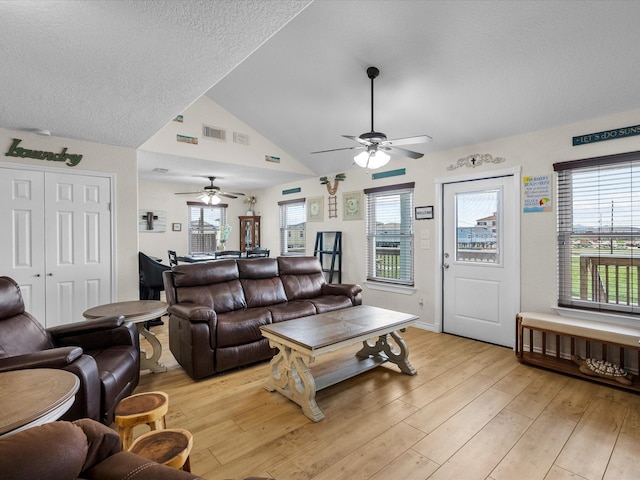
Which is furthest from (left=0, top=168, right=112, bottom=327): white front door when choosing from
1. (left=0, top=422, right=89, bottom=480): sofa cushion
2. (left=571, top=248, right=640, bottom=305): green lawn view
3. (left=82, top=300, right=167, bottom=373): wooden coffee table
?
(left=571, top=248, right=640, bottom=305): green lawn view

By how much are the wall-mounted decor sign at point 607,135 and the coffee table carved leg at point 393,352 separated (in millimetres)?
2640

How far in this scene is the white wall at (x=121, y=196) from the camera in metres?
3.64

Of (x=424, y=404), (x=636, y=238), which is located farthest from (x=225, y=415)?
(x=636, y=238)

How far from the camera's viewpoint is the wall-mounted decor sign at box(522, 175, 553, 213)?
3.44m

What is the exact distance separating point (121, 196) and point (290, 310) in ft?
7.99

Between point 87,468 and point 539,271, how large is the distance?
398cm

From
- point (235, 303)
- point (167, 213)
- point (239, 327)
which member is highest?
point (167, 213)

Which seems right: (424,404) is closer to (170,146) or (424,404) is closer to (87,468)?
(87,468)

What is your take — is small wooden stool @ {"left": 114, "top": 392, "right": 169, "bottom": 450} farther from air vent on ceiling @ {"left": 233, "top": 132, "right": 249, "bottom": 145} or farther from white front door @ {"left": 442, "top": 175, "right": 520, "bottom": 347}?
air vent on ceiling @ {"left": 233, "top": 132, "right": 249, "bottom": 145}

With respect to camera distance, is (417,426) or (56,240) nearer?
(417,426)

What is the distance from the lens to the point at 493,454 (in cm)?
196

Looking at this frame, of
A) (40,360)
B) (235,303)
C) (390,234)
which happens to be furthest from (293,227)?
(40,360)

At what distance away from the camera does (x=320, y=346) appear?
229cm

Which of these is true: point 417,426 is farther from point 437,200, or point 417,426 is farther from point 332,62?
point 332,62
